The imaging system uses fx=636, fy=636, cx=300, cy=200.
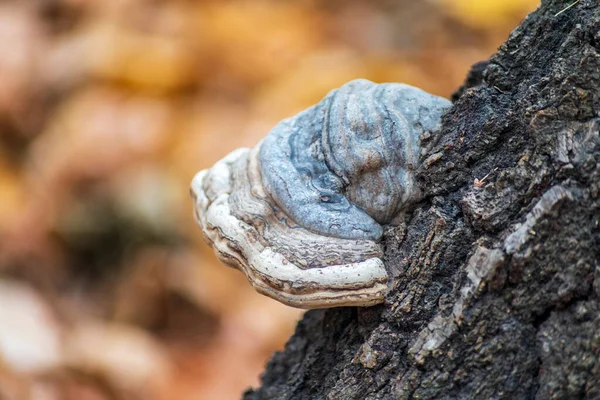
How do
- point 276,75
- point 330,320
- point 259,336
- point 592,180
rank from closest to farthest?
point 592,180
point 330,320
point 259,336
point 276,75

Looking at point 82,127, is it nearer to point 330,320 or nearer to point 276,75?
point 276,75

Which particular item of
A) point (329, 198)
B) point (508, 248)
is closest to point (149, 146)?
point (329, 198)

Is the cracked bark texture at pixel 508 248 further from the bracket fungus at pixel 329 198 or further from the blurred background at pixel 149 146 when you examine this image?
the blurred background at pixel 149 146

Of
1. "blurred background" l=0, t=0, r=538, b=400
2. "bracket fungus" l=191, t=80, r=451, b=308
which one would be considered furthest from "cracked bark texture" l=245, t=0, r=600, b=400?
"blurred background" l=0, t=0, r=538, b=400

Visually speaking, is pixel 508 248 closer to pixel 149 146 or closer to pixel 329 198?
pixel 329 198

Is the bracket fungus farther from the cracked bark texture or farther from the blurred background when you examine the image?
the blurred background

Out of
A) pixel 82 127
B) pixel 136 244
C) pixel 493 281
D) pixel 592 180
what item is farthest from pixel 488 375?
pixel 82 127
